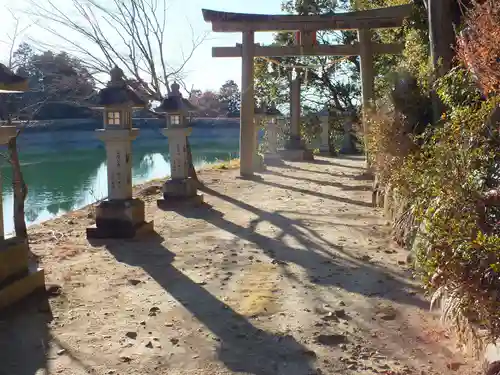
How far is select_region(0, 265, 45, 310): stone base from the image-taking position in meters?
3.90

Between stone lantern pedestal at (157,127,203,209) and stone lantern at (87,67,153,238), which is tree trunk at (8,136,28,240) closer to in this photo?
stone lantern at (87,67,153,238)

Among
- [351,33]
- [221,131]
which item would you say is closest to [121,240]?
[351,33]

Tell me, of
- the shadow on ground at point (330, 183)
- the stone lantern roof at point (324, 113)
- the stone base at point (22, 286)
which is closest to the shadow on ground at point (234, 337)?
the stone base at point (22, 286)

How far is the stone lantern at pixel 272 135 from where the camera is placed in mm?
15602

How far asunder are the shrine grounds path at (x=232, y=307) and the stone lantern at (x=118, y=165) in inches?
10.9

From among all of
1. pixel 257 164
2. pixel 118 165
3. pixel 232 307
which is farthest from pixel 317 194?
pixel 232 307

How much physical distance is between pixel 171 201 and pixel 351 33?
13.3 metres

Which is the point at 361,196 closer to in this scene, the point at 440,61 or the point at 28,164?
the point at 440,61

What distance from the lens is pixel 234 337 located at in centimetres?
342

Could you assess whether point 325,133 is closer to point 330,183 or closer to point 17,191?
point 330,183

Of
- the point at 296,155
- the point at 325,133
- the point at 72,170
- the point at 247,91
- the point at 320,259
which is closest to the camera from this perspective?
the point at 320,259

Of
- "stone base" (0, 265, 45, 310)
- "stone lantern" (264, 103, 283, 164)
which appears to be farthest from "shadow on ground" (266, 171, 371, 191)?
"stone base" (0, 265, 45, 310)

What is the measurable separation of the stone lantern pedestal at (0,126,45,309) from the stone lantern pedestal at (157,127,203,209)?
4.16 metres

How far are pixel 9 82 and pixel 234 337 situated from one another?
259 cm
